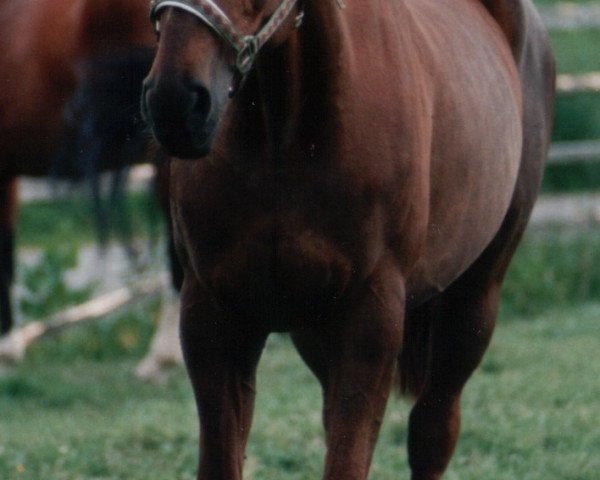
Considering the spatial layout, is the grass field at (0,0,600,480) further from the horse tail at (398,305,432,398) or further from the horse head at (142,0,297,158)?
the horse head at (142,0,297,158)

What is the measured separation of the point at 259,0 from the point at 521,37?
6.63ft

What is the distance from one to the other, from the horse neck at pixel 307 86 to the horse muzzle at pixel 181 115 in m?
0.41

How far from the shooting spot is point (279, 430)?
529cm

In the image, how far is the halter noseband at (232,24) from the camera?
254cm

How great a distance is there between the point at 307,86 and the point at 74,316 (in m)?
5.11

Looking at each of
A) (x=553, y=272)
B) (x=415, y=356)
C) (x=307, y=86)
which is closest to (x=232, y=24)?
(x=307, y=86)

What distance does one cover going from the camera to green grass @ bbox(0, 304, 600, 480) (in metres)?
4.80

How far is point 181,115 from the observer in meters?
2.50

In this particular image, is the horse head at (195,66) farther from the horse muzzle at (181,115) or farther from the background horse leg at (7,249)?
the background horse leg at (7,249)

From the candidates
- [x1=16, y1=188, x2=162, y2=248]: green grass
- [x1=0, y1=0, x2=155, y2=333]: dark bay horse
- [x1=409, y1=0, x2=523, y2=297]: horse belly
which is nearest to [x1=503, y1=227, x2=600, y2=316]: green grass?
[x1=16, y1=188, x2=162, y2=248]: green grass

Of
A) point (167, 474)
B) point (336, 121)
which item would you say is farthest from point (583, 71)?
point (336, 121)

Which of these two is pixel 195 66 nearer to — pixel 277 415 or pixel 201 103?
pixel 201 103

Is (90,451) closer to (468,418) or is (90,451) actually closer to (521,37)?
(468,418)

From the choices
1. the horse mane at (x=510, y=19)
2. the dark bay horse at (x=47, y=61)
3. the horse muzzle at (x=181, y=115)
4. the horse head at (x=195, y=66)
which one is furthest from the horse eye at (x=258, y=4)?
the dark bay horse at (x=47, y=61)
